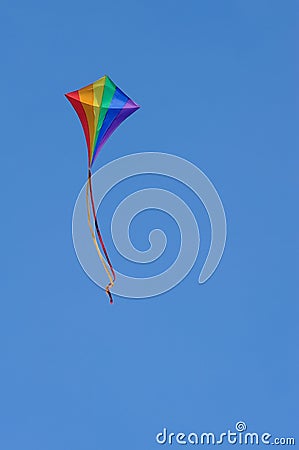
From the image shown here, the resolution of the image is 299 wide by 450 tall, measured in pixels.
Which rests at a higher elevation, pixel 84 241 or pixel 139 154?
pixel 139 154

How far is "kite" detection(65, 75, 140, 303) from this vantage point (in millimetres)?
2166

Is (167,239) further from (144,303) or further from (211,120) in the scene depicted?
(211,120)

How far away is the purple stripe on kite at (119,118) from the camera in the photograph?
2.18 metres

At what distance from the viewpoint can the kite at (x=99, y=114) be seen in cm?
217

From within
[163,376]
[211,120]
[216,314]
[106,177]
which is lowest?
[163,376]

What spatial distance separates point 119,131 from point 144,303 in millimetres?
507

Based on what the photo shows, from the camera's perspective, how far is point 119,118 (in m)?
2.18

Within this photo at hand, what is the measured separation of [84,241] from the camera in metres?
2.19

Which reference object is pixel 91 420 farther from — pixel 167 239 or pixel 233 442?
pixel 167 239

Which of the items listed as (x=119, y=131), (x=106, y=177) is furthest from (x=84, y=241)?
(x=119, y=131)

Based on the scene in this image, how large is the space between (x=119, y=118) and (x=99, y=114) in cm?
6

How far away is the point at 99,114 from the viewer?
2158 millimetres

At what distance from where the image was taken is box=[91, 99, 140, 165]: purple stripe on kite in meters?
2.18

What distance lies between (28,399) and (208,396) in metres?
0.52
